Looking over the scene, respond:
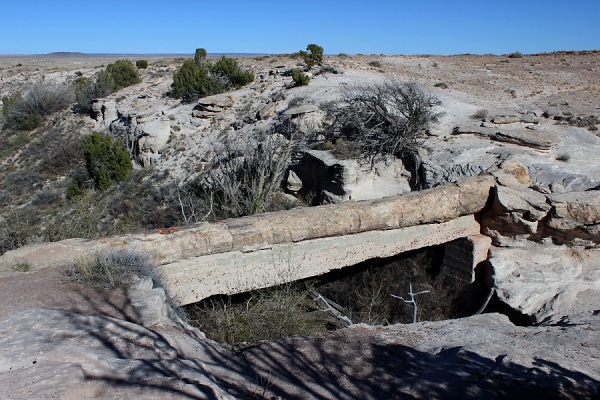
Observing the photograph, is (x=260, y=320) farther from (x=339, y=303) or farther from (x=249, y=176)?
(x=249, y=176)

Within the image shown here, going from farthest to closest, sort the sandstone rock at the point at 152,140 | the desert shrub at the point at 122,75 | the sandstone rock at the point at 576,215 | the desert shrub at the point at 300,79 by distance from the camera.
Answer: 1. the desert shrub at the point at 122,75
2. the desert shrub at the point at 300,79
3. the sandstone rock at the point at 152,140
4. the sandstone rock at the point at 576,215

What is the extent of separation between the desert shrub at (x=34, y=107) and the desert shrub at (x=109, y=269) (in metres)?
22.0

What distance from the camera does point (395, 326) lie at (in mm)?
5566

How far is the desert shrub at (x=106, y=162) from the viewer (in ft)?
56.9

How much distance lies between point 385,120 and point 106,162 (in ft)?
33.5

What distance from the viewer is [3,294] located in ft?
16.5

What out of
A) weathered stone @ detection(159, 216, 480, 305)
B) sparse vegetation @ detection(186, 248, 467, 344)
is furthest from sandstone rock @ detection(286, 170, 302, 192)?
weathered stone @ detection(159, 216, 480, 305)

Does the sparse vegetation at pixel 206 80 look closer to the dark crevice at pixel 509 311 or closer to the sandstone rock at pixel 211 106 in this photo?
the sandstone rock at pixel 211 106

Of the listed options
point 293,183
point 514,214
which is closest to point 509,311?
point 514,214

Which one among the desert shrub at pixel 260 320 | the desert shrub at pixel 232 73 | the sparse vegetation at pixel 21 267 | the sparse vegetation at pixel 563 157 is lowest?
the desert shrub at pixel 260 320

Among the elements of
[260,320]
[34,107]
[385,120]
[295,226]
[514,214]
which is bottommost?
[260,320]

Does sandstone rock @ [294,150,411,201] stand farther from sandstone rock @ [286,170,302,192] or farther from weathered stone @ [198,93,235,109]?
weathered stone @ [198,93,235,109]

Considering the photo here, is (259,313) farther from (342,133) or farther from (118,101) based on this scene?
(118,101)

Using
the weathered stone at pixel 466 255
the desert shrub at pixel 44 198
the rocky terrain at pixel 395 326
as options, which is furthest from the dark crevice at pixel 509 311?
the desert shrub at pixel 44 198
